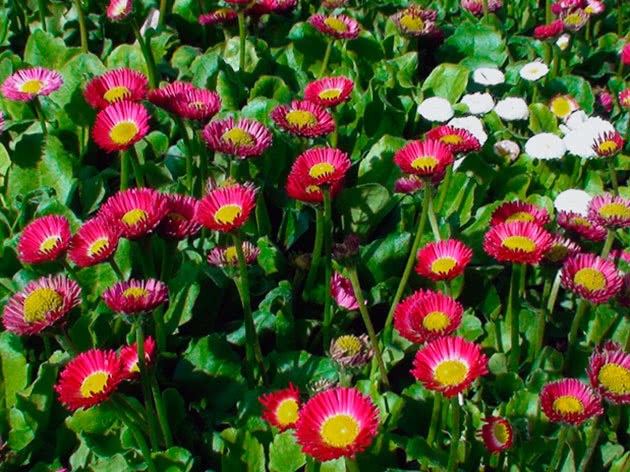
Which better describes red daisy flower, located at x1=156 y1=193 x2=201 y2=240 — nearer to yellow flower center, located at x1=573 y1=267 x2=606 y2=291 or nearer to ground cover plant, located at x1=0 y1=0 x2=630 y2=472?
ground cover plant, located at x1=0 y1=0 x2=630 y2=472

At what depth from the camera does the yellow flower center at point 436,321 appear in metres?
1.89

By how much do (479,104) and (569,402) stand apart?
1.81 m

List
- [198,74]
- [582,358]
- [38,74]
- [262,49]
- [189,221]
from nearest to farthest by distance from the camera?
[189,221]
[582,358]
[38,74]
[198,74]
[262,49]

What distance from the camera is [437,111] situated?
311 cm

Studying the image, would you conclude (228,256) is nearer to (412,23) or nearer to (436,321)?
(436,321)

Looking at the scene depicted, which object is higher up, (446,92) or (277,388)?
(446,92)

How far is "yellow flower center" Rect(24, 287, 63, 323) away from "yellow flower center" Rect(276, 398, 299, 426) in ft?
2.14

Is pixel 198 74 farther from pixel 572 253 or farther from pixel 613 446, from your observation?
pixel 613 446

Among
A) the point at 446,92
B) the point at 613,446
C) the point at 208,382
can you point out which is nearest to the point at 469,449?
the point at 613,446

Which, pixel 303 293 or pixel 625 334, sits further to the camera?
pixel 303 293

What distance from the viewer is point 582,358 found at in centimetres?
230

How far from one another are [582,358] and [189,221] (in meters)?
1.30

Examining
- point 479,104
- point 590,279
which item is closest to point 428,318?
point 590,279

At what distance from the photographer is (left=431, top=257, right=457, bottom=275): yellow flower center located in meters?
2.17
